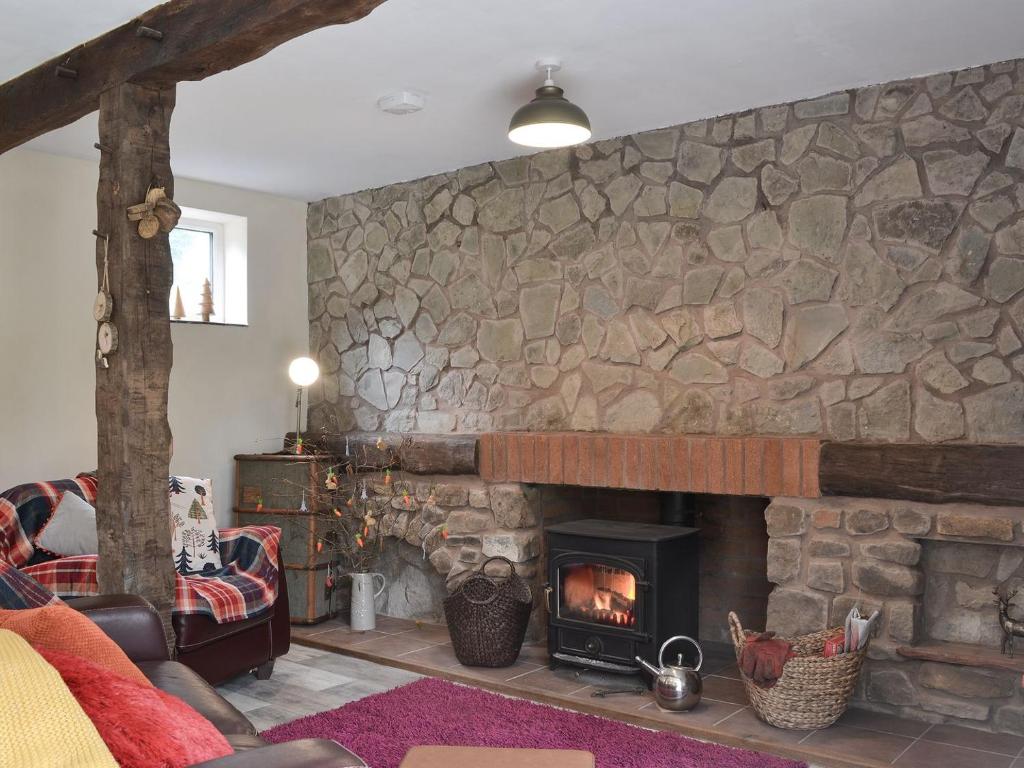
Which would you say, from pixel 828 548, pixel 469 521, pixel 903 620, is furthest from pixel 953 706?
pixel 469 521

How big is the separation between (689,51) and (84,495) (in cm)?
307

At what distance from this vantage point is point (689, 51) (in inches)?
129

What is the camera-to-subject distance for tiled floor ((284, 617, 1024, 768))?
3.13 metres

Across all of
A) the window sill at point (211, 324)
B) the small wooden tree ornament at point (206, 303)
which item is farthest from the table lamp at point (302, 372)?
the small wooden tree ornament at point (206, 303)

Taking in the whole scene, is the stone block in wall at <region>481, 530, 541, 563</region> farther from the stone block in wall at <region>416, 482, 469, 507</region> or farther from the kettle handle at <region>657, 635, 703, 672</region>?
the kettle handle at <region>657, 635, 703, 672</region>

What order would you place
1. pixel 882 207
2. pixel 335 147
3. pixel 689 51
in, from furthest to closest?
pixel 335 147 < pixel 882 207 < pixel 689 51

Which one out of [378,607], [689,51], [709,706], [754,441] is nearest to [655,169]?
[689,51]

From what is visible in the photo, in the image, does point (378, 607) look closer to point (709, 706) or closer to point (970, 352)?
point (709, 706)

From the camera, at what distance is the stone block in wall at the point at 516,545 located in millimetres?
4473

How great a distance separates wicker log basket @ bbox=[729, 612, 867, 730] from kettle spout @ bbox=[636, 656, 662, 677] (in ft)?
1.23

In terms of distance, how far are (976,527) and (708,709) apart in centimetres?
118

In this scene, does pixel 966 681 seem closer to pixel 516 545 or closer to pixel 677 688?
pixel 677 688

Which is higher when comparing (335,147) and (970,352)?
(335,147)

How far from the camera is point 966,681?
11.1 feet
